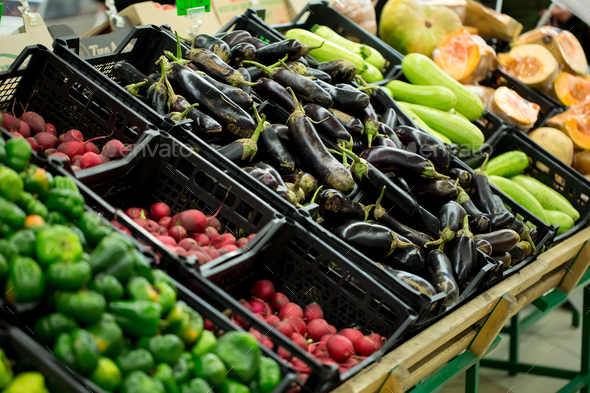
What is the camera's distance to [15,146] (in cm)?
106

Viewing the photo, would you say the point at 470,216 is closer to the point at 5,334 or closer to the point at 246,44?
the point at 246,44

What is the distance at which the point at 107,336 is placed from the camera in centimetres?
90

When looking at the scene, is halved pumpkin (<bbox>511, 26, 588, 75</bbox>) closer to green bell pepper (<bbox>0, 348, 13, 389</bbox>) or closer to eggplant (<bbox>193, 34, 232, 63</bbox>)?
eggplant (<bbox>193, 34, 232, 63</bbox>)

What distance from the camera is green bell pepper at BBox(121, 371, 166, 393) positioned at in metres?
0.88

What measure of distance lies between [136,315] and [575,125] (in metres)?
3.71

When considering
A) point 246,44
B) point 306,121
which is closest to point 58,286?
point 306,121

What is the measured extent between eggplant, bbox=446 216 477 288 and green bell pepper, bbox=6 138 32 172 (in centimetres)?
154

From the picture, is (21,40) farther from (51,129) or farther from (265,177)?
(265,177)

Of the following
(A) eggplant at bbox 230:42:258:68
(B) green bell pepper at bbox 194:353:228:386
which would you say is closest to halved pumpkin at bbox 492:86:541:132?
(A) eggplant at bbox 230:42:258:68

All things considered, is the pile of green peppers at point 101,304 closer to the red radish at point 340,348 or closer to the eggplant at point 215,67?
the red radish at point 340,348

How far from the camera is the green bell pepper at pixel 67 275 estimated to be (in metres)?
0.89

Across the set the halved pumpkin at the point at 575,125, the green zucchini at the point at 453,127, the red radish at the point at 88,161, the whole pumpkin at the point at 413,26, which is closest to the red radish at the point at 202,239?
the red radish at the point at 88,161

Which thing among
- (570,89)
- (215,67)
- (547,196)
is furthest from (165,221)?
(570,89)

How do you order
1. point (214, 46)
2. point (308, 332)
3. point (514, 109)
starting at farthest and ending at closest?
point (514, 109)
point (214, 46)
point (308, 332)
